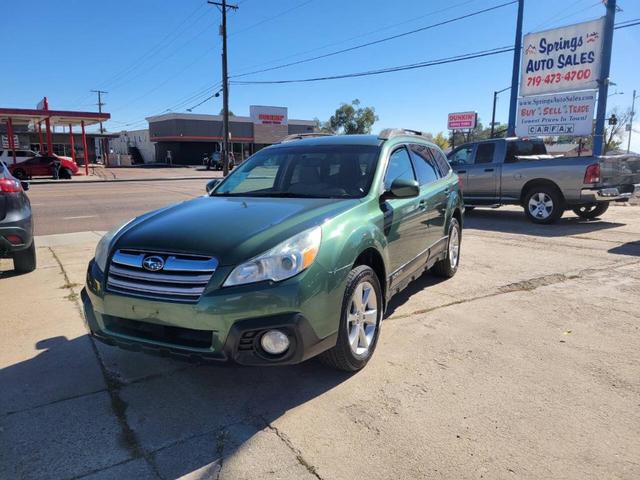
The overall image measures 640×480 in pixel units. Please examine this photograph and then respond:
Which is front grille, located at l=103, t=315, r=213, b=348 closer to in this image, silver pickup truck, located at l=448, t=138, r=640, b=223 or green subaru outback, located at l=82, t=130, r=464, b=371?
green subaru outback, located at l=82, t=130, r=464, b=371

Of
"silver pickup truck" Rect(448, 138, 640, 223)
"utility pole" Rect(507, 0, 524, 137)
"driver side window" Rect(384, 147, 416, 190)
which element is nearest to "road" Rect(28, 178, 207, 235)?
"driver side window" Rect(384, 147, 416, 190)

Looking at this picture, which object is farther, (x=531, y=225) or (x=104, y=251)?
(x=531, y=225)

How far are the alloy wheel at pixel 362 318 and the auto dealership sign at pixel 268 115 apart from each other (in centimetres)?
5691

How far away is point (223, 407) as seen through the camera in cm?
309

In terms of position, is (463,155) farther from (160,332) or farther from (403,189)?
(160,332)

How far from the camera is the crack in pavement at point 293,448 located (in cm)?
249

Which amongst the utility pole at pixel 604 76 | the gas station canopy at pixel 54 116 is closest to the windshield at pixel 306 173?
the utility pole at pixel 604 76

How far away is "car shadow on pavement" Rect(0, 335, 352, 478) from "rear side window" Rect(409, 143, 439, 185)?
2438 mm

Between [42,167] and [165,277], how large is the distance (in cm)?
3373

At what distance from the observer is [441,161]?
6090 mm

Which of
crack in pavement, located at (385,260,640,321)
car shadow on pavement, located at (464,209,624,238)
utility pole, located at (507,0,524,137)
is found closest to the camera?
crack in pavement, located at (385,260,640,321)

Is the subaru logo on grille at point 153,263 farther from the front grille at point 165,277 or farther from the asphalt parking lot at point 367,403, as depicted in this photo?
the asphalt parking lot at point 367,403

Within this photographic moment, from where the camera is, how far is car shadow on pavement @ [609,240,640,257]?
7586mm

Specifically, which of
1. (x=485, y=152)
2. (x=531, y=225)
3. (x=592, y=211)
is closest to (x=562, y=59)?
(x=485, y=152)
